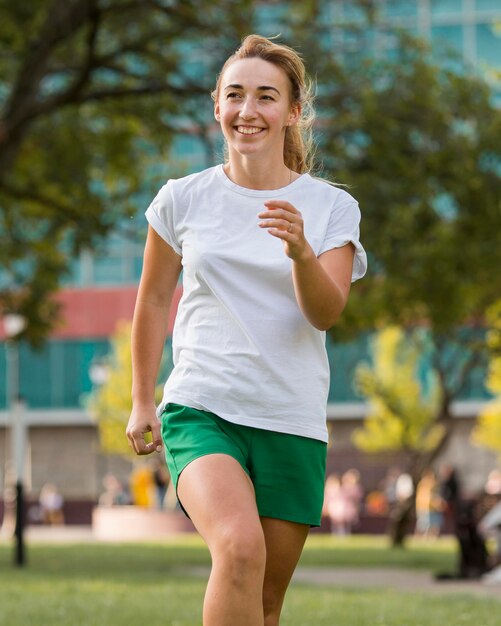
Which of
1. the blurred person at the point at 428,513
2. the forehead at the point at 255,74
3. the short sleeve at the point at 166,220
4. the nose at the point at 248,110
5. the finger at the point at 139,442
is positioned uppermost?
the forehead at the point at 255,74

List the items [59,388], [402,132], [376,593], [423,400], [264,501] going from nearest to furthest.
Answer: [264,501], [376,593], [402,132], [423,400], [59,388]

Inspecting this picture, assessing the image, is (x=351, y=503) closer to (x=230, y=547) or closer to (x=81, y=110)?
(x=81, y=110)

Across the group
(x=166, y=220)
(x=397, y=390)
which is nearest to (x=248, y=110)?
(x=166, y=220)

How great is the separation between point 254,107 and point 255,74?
12cm

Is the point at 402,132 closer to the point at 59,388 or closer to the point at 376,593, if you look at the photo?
the point at 376,593

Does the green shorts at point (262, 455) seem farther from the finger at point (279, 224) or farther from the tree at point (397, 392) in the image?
the tree at point (397, 392)

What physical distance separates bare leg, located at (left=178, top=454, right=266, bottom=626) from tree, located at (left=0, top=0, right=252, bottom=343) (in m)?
14.5

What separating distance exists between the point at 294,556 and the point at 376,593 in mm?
10476

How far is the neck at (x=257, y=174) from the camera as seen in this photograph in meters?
4.96

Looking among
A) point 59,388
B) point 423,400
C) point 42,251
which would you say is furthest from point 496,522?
point 59,388

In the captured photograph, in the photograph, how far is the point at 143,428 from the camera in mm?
4922

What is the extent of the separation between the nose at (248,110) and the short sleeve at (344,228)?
1.26 ft

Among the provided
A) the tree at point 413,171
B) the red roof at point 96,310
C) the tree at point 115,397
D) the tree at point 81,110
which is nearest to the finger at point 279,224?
the tree at point 413,171

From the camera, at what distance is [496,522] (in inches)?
803
